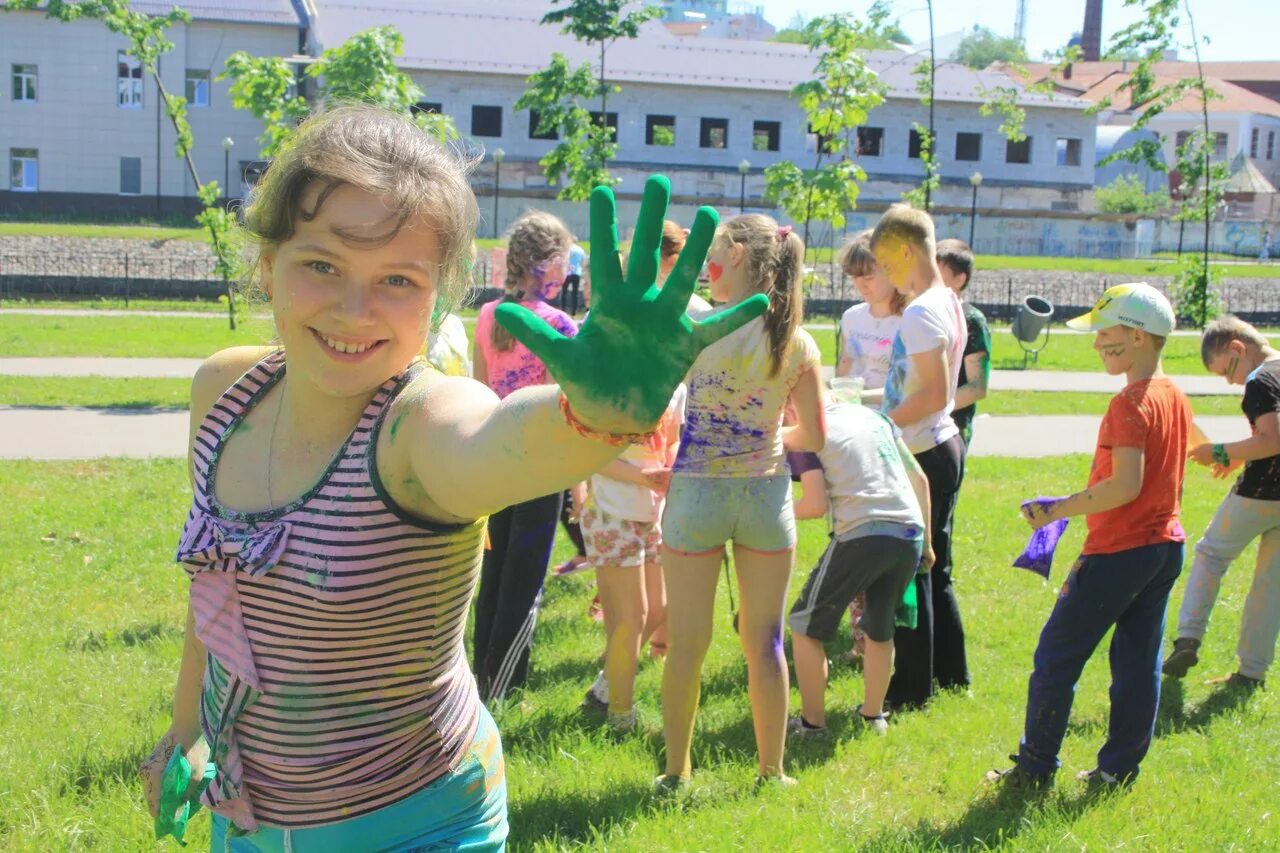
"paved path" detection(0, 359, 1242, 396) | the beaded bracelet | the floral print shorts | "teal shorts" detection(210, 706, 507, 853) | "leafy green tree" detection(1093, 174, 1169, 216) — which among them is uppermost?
"leafy green tree" detection(1093, 174, 1169, 216)

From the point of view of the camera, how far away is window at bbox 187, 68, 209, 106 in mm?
51375

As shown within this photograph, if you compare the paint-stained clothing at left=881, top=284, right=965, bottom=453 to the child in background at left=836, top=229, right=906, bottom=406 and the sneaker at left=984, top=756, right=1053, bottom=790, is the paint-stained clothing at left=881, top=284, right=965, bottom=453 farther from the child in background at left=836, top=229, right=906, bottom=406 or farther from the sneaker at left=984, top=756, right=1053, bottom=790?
the sneaker at left=984, top=756, right=1053, bottom=790

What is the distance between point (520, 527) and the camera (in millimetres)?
5527

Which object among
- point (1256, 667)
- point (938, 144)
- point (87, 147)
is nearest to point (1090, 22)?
point (938, 144)

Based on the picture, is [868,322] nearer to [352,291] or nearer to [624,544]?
[624,544]

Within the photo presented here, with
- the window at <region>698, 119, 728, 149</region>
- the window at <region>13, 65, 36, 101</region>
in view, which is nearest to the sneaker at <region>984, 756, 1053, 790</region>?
the window at <region>698, 119, 728, 149</region>

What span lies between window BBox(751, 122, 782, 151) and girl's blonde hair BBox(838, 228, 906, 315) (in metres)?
52.0

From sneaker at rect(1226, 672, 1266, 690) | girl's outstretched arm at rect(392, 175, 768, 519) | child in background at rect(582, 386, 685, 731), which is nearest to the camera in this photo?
girl's outstretched arm at rect(392, 175, 768, 519)

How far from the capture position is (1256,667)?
242 inches

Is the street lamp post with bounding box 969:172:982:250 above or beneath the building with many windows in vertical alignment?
beneath

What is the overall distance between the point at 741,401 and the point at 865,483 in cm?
83

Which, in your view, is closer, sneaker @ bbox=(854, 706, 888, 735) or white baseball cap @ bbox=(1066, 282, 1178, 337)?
white baseball cap @ bbox=(1066, 282, 1178, 337)

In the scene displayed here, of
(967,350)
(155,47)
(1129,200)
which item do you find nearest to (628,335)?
(967,350)

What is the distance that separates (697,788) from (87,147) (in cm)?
5399
